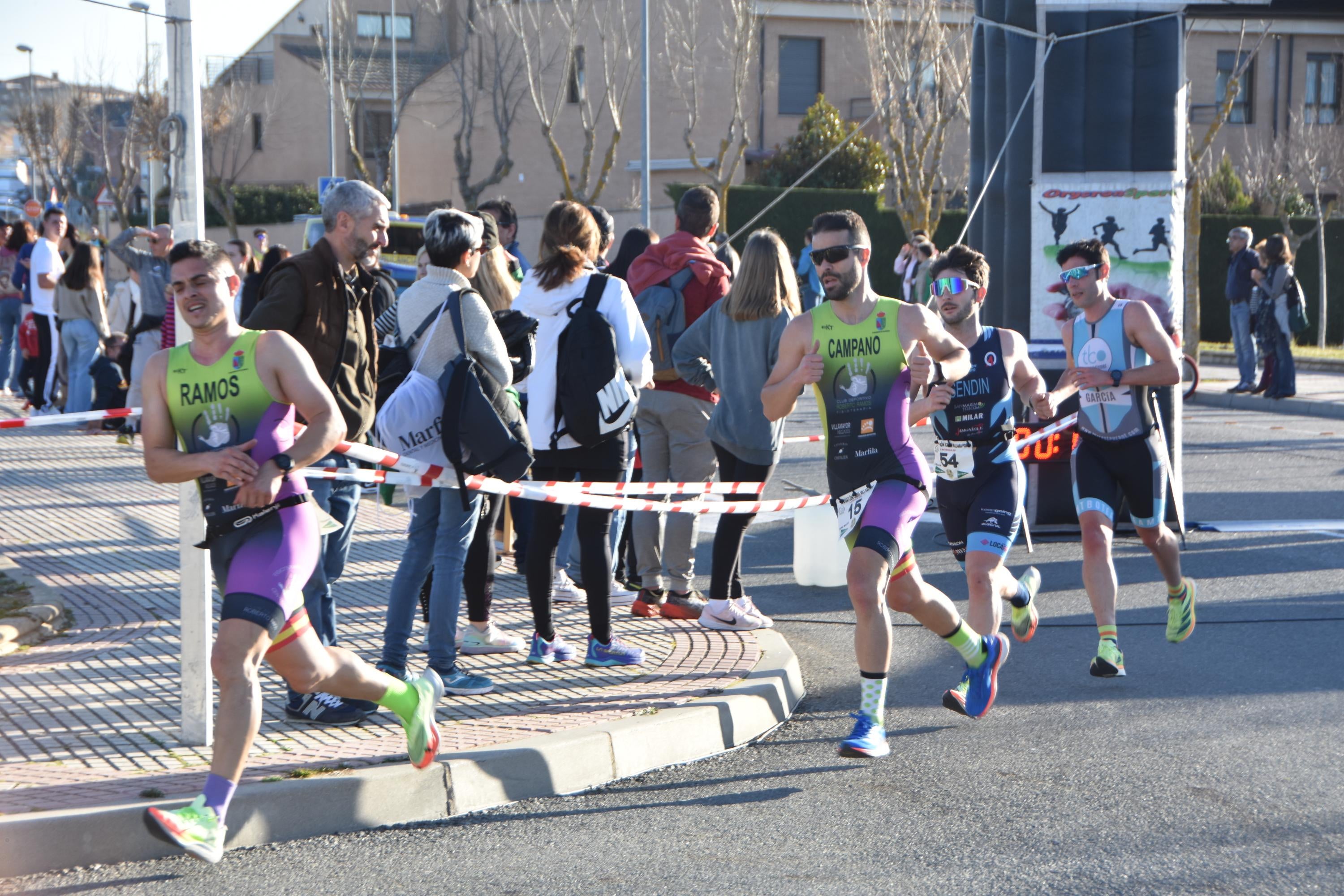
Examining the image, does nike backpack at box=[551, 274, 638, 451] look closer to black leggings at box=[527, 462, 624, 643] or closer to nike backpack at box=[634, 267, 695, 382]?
black leggings at box=[527, 462, 624, 643]

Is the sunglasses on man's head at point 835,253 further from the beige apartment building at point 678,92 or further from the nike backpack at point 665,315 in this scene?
the beige apartment building at point 678,92

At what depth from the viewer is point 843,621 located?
7.62m

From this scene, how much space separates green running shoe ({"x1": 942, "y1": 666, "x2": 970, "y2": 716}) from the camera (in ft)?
18.3

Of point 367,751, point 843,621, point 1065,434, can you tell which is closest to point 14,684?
point 367,751

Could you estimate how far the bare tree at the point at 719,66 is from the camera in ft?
111

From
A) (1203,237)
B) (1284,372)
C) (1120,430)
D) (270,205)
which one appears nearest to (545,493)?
(1120,430)

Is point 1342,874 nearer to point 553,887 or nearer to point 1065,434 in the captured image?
point 553,887

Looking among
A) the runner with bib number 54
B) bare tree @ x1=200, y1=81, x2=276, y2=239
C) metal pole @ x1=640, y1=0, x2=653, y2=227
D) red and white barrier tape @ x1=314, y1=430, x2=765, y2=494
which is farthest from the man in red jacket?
bare tree @ x1=200, y1=81, x2=276, y2=239

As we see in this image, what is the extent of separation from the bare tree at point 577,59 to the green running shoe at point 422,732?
29345 mm

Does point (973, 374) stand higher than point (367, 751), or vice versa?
point (973, 374)

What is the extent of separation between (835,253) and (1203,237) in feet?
91.1

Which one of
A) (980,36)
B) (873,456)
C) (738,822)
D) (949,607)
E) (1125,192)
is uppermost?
(980,36)

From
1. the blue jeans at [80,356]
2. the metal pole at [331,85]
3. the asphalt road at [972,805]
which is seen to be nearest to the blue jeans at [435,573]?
the asphalt road at [972,805]

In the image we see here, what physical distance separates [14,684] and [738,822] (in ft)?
10.00
